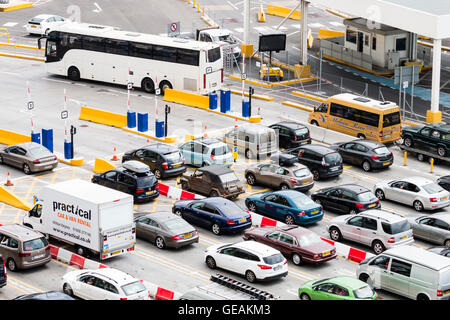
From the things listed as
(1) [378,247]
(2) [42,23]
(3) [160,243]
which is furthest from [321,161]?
(2) [42,23]

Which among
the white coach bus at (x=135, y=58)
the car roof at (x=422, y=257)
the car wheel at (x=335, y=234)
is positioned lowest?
the car wheel at (x=335, y=234)

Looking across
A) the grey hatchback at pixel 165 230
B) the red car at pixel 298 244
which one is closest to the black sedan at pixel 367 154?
the red car at pixel 298 244

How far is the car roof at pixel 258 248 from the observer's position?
28625 millimetres

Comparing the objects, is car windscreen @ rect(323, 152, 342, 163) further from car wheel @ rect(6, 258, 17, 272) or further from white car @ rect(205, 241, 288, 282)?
car wheel @ rect(6, 258, 17, 272)

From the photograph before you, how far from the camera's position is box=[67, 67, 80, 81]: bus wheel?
56.1m

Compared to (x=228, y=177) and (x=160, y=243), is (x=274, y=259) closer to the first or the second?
(x=160, y=243)

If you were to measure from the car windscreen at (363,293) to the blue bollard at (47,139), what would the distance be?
21164 millimetres

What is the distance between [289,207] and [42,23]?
38.8 metres

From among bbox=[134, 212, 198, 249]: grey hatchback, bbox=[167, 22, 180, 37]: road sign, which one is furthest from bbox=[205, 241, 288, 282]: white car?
bbox=[167, 22, 180, 37]: road sign

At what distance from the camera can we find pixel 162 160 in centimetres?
3891

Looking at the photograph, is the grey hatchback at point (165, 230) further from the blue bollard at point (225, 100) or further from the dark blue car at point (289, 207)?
the blue bollard at point (225, 100)

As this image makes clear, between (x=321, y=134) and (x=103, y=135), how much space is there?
38.3 feet

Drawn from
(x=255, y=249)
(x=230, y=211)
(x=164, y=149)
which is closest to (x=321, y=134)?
(x=164, y=149)

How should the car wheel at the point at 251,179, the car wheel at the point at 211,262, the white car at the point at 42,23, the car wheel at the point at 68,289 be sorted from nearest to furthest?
the car wheel at the point at 68,289 < the car wheel at the point at 211,262 < the car wheel at the point at 251,179 < the white car at the point at 42,23
